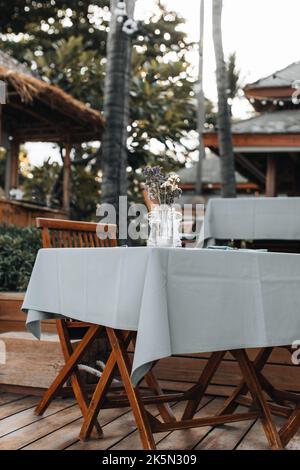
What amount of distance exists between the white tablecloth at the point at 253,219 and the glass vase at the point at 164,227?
2.20 meters

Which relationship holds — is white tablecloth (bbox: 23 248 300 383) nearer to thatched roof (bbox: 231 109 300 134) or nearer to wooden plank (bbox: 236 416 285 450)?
wooden plank (bbox: 236 416 285 450)

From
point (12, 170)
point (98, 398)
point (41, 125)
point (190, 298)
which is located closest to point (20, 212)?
point (12, 170)

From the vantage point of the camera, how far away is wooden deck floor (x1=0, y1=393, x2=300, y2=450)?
2502mm

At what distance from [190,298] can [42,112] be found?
9.17 meters

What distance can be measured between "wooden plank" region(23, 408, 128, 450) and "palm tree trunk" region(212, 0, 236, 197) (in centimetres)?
613

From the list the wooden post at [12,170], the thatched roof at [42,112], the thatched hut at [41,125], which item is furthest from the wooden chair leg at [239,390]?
the wooden post at [12,170]

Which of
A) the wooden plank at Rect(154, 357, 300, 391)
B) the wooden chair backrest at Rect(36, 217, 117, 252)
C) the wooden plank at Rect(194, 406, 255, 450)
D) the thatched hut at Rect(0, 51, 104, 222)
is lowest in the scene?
the wooden plank at Rect(194, 406, 255, 450)

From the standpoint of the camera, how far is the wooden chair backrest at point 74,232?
3016mm

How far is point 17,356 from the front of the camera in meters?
3.39

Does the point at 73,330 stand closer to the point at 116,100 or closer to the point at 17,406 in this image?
the point at 17,406

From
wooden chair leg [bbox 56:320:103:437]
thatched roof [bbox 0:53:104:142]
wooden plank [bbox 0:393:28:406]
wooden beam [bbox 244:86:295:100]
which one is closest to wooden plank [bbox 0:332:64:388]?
wooden plank [bbox 0:393:28:406]

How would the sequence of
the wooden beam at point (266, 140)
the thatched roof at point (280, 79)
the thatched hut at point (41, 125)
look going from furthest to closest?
the thatched hut at point (41, 125) < the thatched roof at point (280, 79) < the wooden beam at point (266, 140)

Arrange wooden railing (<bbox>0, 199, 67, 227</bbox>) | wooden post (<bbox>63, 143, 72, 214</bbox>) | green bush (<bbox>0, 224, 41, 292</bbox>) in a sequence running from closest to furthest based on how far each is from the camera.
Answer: green bush (<bbox>0, 224, 41, 292</bbox>) < wooden railing (<bbox>0, 199, 67, 227</bbox>) < wooden post (<bbox>63, 143, 72, 214</bbox>)

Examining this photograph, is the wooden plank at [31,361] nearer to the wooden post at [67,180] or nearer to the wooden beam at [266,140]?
the wooden beam at [266,140]
